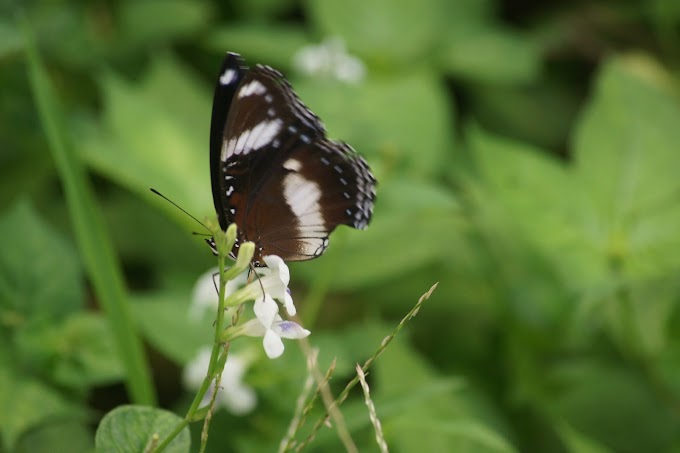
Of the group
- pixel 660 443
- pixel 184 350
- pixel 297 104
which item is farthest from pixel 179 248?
pixel 660 443

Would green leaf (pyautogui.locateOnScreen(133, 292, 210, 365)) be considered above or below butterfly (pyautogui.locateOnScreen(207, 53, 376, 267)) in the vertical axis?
below

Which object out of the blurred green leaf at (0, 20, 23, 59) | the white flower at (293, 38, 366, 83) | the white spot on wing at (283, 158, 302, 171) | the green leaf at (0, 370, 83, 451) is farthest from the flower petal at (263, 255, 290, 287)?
the white flower at (293, 38, 366, 83)

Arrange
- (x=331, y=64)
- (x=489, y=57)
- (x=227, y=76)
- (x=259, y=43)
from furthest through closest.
Answer: (x=489, y=57)
(x=259, y=43)
(x=331, y=64)
(x=227, y=76)

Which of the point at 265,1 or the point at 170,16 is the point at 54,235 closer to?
the point at 170,16

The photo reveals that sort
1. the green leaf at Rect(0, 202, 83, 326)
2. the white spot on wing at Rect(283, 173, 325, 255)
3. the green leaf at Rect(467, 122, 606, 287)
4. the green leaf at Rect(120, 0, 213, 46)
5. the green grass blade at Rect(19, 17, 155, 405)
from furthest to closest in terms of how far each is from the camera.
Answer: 1. the green leaf at Rect(120, 0, 213, 46)
2. the green leaf at Rect(467, 122, 606, 287)
3. the green leaf at Rect(0, 202, 83, 326)
4. the green grass blade at Rect(19, 17, 155, 405)
5. the white spot on wing at Rect(283, 173, 325, 255)

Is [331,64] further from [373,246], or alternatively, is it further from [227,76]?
[227,76]

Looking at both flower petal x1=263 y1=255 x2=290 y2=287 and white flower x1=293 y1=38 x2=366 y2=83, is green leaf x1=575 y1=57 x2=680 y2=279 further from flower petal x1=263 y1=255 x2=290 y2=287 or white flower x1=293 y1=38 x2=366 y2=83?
flower petal x1=263 y1=255 x2=290 y2=287

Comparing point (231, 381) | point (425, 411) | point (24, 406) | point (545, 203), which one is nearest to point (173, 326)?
point (231, 381)
